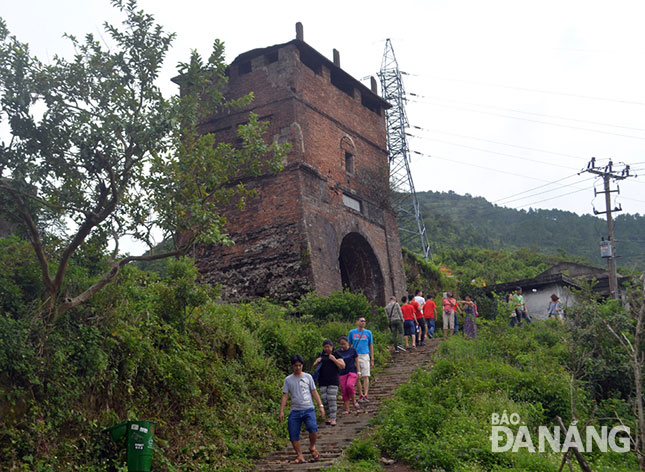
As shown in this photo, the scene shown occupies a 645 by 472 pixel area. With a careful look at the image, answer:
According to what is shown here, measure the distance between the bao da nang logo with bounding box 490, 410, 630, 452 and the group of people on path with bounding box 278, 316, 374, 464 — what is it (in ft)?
7.53

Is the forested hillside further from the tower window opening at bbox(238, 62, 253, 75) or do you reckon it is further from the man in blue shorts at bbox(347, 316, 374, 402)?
the man in blue shorts at bbox(347, 316, 374, 402)

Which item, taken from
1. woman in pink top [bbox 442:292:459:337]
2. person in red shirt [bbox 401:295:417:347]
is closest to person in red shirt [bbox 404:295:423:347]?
person in red shirt [bbox 401:295:417:347]

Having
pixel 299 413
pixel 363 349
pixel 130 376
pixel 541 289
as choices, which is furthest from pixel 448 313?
pixel 130 376

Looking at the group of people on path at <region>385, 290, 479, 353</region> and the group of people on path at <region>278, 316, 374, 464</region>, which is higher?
the group of people on path at <region>385, 290, 479, 353</region>

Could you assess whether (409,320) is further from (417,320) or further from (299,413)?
(299,413)

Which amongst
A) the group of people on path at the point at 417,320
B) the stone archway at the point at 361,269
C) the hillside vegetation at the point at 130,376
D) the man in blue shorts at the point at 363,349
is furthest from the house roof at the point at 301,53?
the man in blue shorts at the point at 363,349

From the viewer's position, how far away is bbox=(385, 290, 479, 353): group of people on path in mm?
15055

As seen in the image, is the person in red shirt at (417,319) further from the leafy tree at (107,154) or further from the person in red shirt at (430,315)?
the leafy tree at (107,154)

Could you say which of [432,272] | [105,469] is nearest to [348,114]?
[432,272]

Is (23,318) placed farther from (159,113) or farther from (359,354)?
(359,354)

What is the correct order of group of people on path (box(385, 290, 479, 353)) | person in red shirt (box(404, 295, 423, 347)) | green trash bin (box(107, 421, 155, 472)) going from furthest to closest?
person in red shirt (box(404, 295, 423, 347))
group of people on path (box(385, 290, 479, 353))
green trash bin (box(107, 421, 155, 472))

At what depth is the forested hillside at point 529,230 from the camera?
52844 mm

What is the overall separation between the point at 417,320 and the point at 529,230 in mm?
48582

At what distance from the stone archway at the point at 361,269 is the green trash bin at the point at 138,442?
44.6 feet
